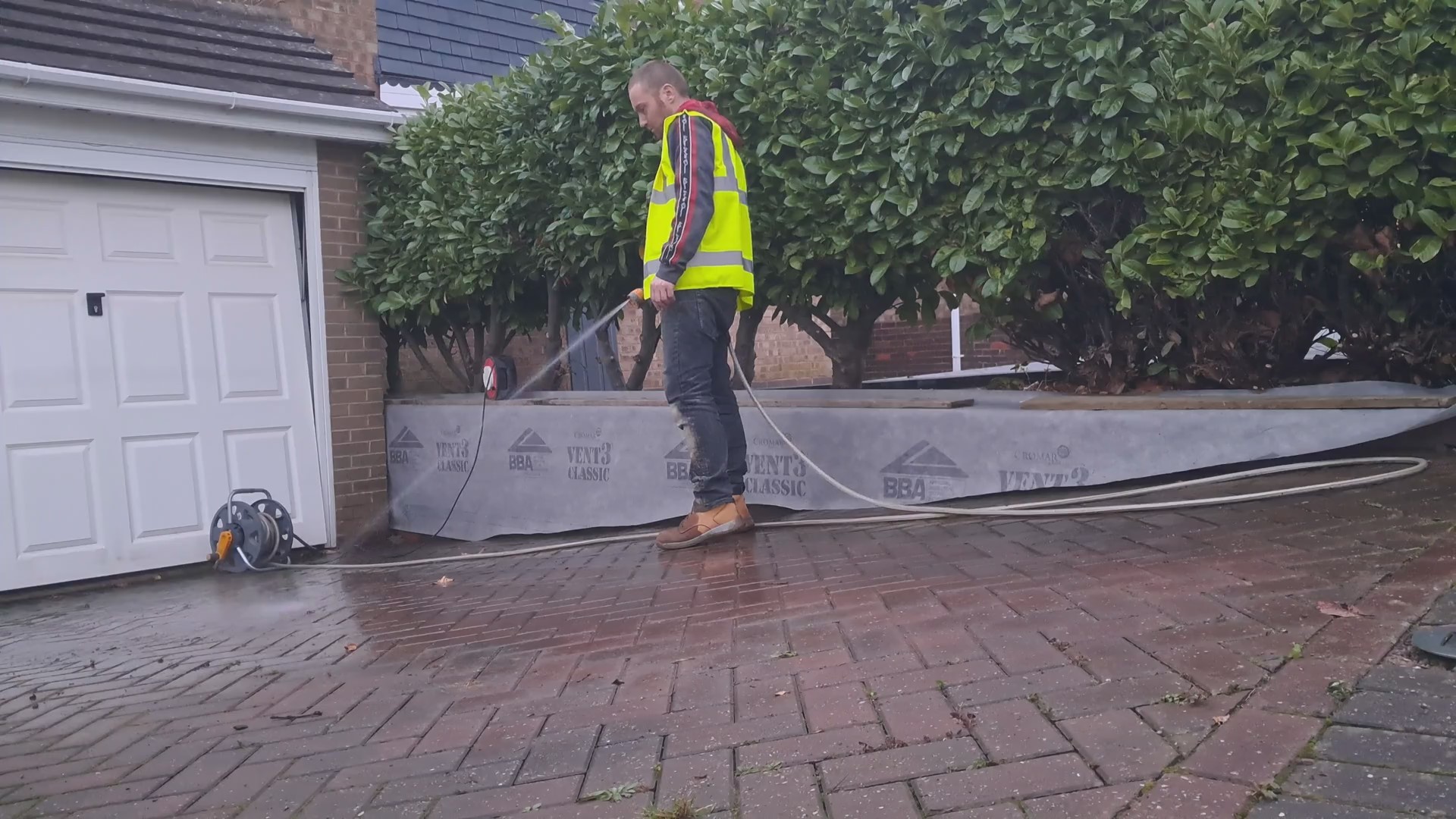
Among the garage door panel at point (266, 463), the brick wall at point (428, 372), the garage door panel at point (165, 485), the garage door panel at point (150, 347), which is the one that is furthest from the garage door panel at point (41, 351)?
the brick wall at point (428, 372)

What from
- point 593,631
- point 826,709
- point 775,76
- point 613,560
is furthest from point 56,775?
point 775,76

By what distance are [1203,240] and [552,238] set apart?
11.7ft

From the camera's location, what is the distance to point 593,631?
3.54 m

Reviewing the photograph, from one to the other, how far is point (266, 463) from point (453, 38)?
5.60 metres

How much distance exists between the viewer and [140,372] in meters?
6.75

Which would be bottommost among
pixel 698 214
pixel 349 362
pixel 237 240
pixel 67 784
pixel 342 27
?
pixel 67 784

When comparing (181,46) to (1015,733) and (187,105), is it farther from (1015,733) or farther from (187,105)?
(1015,733)

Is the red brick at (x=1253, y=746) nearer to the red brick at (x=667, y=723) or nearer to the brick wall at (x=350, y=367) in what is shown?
the red brick at (x=667, y=723)

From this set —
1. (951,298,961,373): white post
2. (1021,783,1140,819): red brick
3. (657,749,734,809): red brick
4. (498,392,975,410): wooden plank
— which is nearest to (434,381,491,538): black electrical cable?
(498,392,975,410): wooden plank

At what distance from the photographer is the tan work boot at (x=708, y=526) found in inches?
191

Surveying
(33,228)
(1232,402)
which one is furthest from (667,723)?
(33,228)

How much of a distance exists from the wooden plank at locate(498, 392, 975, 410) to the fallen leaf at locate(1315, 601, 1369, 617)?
2.37 m

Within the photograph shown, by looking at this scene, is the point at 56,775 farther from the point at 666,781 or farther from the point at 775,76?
the point at 775,76

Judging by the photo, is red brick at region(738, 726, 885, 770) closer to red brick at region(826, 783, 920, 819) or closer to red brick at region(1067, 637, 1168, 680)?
red brick at region(826, 783, 920, 819)
